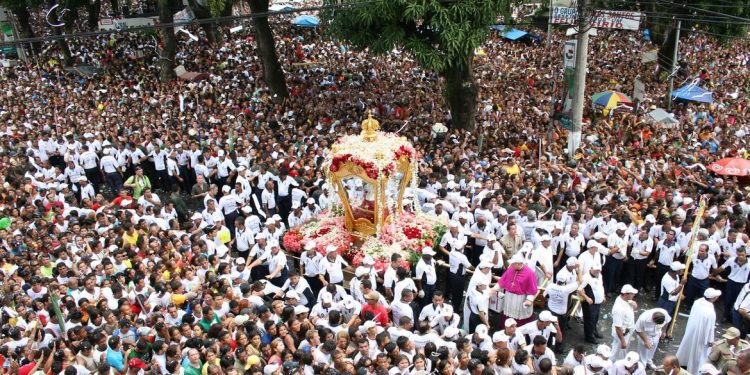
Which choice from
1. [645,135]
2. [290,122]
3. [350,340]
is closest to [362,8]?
[290,122]

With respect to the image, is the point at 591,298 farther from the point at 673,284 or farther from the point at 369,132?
the point at 369,132

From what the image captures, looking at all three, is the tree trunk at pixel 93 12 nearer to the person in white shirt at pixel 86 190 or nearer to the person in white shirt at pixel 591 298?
the person in white shirt at pixel 86 190

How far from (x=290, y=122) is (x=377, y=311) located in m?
10.9

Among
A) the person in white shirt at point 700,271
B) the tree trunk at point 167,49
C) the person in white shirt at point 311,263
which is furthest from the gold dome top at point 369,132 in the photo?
the tree trunk at point 167,49

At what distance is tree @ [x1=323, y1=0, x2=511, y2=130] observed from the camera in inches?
591

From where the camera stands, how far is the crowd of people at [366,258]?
7.54 m

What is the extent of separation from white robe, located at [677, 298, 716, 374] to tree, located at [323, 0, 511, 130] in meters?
8.39

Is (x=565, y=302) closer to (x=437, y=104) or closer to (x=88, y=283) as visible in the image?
(x=88, y=283)

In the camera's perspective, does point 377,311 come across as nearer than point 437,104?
Yes

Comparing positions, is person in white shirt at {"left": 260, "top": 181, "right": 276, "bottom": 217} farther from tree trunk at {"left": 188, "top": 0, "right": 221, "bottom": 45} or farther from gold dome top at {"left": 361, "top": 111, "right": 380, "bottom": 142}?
tree trunk at {"left": 188, "top": 0, "right": 221, "bottom": 45}

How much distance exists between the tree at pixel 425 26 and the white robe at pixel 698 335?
8.39 metres

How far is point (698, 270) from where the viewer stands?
9.64 meters

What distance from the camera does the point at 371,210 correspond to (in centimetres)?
1163

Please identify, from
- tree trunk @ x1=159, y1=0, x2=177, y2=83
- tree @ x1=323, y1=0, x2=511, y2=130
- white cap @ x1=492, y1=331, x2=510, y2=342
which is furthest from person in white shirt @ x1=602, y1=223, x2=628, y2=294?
tree trunk @ x1=159, y1=0, x2=177, y2=83
